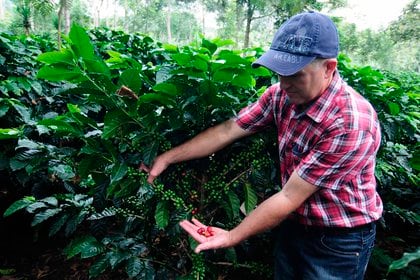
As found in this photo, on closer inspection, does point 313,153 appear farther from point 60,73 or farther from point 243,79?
point 60,73

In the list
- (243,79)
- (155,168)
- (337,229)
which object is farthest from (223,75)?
(337,229)

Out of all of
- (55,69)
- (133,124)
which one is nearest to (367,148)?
(133,124)

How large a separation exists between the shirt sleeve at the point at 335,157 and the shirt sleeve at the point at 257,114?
0.37 meters

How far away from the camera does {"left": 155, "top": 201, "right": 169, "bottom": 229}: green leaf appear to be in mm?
1711

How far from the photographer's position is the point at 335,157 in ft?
4.89

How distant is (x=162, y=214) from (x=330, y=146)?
2.93ft

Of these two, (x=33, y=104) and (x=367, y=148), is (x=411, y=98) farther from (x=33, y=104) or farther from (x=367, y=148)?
(x=33, y=104)

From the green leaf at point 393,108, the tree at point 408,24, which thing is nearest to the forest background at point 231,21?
the tree at point 408,24

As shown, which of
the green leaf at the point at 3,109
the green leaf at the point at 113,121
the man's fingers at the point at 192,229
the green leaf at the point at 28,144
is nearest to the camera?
the green leaf at the point at 113,121

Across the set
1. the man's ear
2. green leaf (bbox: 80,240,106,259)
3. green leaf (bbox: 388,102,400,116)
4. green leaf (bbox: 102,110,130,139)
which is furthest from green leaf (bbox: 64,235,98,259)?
green leaf (bbox: 388,102,400,116)

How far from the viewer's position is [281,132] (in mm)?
1805

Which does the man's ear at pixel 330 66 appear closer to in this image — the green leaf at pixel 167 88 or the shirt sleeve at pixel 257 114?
the shirt sleeve at pixel 257 114

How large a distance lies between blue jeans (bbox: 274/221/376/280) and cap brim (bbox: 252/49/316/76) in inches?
35.4

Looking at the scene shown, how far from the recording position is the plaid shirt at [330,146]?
1497 mm
